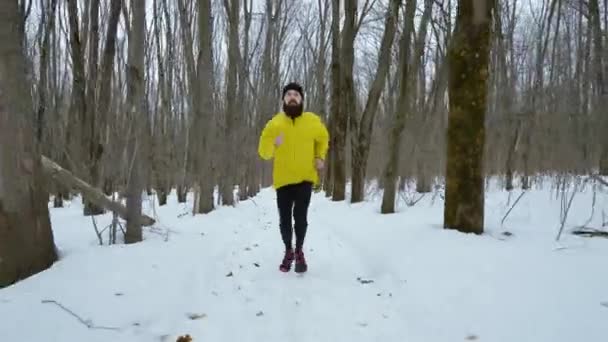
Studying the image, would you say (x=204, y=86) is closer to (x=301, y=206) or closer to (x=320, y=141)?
(x=320, y=141)

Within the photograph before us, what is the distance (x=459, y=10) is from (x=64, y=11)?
714cm

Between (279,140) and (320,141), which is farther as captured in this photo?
(320,141)

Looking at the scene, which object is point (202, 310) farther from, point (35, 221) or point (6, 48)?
point (6, 48)

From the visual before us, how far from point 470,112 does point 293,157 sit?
1.80m

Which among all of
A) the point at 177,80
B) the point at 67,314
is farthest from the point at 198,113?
the point at 67,314

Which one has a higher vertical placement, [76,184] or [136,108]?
[136,108]

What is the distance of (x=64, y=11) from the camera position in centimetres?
785

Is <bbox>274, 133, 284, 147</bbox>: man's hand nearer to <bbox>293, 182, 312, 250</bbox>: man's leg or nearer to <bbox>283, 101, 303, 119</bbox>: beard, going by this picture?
<bbox>283, 101, 303, 119</bbox>: beard

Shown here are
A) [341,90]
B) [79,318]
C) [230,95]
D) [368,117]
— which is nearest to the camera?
[79,318]

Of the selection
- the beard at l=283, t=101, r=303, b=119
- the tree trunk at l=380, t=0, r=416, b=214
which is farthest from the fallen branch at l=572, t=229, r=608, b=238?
the tree trunk at l=380, t=0, r=416, b=214

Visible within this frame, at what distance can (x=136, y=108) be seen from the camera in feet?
14.7

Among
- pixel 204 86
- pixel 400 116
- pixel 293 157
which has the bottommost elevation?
pixel 293 157

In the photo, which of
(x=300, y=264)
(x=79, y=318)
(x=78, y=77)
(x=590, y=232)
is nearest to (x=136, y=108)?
(x=300, y=264)

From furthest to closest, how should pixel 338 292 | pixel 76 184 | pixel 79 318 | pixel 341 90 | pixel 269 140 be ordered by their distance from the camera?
pixel 341 90
pixel 76 184
pixel 269 140
pixel 338 292
pixel 79 318
